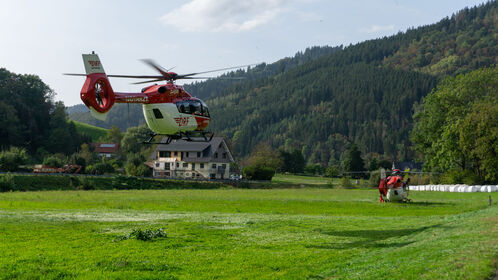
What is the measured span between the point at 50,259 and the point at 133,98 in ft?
40.4

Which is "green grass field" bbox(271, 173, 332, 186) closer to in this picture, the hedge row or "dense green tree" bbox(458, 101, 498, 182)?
the hedge row

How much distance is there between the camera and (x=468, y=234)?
1967 cm

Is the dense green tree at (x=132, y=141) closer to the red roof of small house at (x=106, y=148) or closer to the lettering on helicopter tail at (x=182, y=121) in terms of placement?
the red roof of small house at (x=106, y=148)

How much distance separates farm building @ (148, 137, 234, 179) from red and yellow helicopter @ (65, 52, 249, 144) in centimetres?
8690

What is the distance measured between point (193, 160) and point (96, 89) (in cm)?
9311

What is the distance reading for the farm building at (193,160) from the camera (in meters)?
119

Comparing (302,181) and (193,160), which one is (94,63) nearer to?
(193,160)

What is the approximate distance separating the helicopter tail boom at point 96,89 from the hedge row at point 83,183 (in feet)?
160

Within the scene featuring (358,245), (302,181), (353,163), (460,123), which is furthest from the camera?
(353,163)

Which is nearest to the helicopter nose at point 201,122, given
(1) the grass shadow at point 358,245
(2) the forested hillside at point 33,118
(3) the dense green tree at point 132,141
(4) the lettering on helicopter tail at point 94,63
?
(4) the lettering on helicopter tail at point 94,63

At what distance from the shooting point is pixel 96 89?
27578 millimetres

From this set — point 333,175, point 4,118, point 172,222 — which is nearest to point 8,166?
point 4,118

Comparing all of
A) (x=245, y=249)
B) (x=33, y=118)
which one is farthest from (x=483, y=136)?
(x=33, y=118)

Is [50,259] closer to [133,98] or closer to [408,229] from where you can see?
[133,98]
